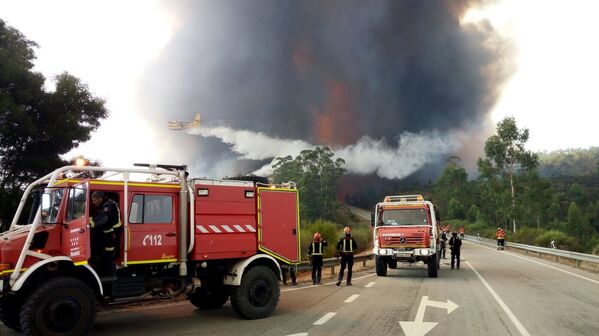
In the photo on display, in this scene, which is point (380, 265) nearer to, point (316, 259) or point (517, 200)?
point (316, 259)

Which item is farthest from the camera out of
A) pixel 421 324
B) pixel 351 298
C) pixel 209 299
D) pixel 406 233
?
pixel 406 233

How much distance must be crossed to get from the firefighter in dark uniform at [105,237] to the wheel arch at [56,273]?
0.22 meters

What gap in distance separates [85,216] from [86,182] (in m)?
0.56

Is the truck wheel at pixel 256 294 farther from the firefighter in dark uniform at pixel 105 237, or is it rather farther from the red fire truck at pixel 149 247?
the firefighter in dark uniform at pixel 105 237

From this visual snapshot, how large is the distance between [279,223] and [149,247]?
9.46 ft

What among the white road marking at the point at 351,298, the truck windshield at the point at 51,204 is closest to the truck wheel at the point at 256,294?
the white road marking at the point at 351,298

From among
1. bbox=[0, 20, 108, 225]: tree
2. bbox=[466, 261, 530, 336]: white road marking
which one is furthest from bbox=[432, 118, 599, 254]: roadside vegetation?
bbox=[0, 20, 108, 225]: tree

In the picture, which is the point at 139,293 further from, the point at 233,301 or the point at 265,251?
the point at 265,251

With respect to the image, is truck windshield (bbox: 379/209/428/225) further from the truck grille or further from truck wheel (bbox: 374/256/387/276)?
truck wheel (bbox: 374/256/387/276)

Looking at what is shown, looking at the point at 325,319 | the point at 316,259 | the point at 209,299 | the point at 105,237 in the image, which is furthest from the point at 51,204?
the point at 316,259

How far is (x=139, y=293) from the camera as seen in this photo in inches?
297

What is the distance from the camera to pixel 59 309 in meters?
6.47

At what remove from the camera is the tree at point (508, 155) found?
53.9 m

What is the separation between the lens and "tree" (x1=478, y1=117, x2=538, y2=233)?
5394 cm
